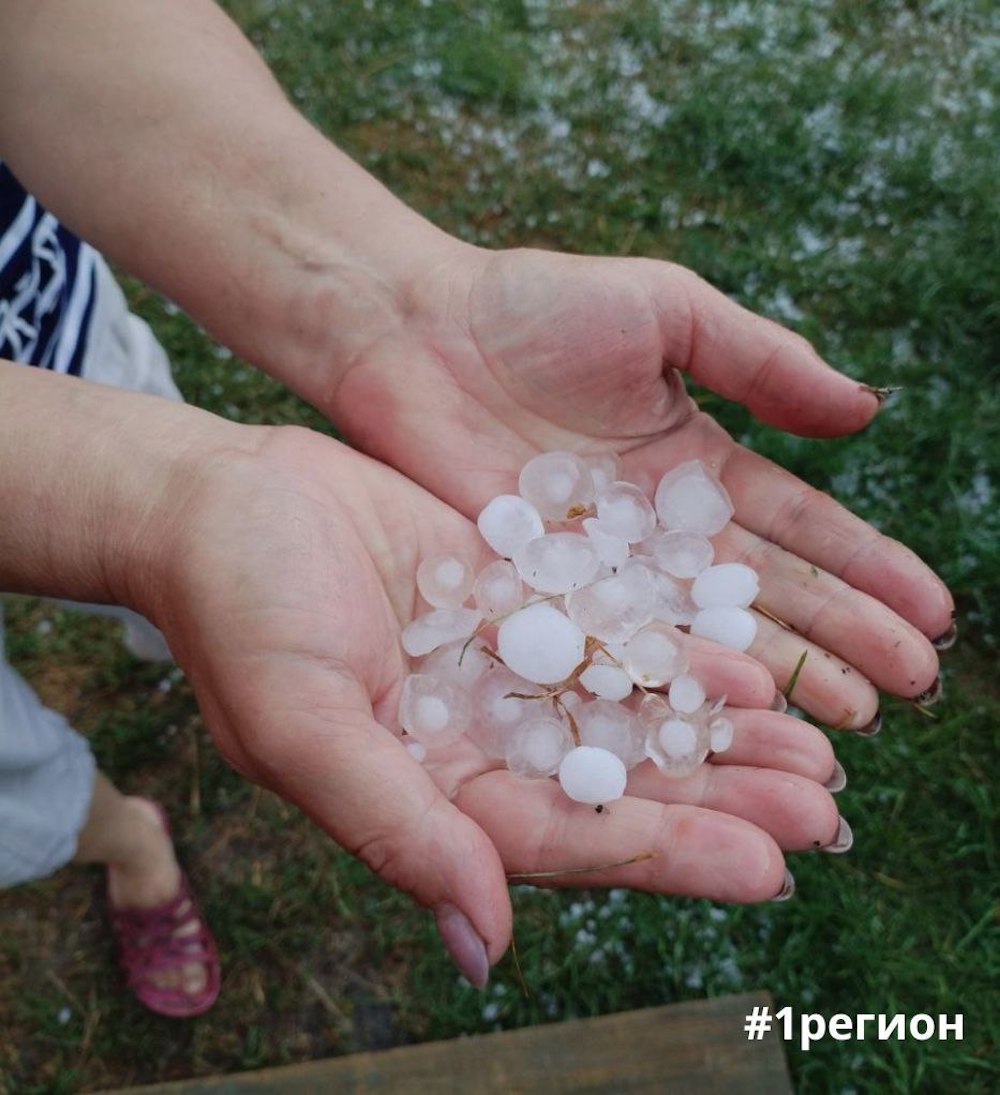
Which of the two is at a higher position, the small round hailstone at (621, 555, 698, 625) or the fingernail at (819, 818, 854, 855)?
the small round hailstone at (621, 555, 698, 625)

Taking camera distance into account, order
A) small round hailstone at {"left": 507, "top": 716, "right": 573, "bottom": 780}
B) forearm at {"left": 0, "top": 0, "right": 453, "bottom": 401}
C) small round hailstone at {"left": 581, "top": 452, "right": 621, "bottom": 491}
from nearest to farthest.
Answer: small round hailstone at {"left": 507, "top": 716, "right": 573, "bottom": 780} → forearm at {"left": 0, "top": 0, "right": 453, "bottom": 401} → small round hailstone at {"left": 581, "top": 452, "right": 621, "bottom": 491}

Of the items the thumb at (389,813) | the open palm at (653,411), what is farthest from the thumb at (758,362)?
the thumb at (389,813)

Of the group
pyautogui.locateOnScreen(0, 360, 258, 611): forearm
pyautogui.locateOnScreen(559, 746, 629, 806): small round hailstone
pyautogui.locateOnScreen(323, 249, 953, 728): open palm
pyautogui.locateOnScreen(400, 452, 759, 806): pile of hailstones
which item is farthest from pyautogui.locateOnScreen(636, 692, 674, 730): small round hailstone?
pyautogui.locateOnScreen(0, 360, 258, 611): forearm

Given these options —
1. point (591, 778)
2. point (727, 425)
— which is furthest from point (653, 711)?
point (727, 425)

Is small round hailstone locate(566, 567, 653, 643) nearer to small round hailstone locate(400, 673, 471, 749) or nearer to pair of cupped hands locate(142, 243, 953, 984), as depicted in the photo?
pair of cupped hands locate(142, 243, 953, 984)

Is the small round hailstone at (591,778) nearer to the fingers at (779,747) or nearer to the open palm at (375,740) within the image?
the open palm at (375,740)

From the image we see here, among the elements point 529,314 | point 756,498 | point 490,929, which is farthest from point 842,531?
point 490,929
